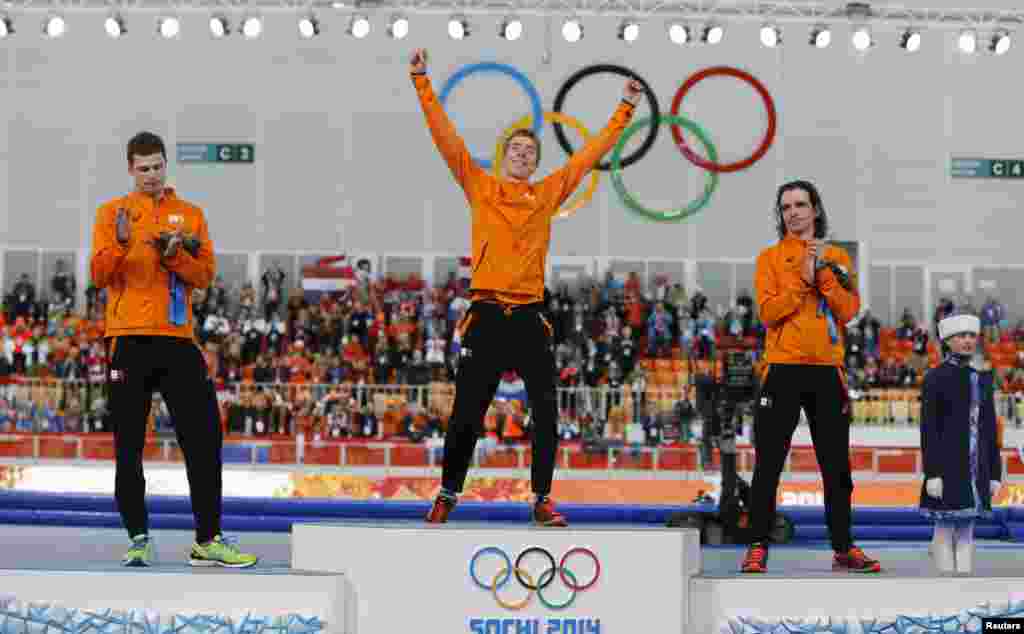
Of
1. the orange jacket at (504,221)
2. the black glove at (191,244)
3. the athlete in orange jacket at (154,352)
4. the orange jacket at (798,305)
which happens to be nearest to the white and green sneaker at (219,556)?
the athlete in orange jacket at (154,352)

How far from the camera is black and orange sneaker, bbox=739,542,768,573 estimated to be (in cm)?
494

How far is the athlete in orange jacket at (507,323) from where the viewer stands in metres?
5.08

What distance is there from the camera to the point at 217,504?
16.1ft

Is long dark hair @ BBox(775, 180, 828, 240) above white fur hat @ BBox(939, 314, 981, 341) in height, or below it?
above

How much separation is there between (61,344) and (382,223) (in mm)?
5886

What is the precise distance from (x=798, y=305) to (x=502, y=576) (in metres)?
1.60

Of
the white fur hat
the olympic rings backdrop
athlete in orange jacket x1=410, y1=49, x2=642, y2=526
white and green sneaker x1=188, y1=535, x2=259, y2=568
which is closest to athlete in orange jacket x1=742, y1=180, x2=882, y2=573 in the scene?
the white fur hat

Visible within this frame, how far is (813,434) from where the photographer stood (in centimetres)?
516

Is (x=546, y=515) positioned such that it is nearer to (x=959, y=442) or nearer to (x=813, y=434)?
(x=813, y=434)

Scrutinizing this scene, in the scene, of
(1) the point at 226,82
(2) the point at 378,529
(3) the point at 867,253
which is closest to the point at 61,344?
(1) the point at 226,82

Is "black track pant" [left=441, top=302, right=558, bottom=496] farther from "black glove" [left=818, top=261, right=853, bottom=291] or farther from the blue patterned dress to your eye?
the blue patterned dress

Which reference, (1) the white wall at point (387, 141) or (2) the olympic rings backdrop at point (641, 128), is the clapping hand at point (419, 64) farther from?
(1) the white wall at point (387, 141)

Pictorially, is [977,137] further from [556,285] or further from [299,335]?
[299,335]

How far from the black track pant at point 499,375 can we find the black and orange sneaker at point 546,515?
0.15 feet
